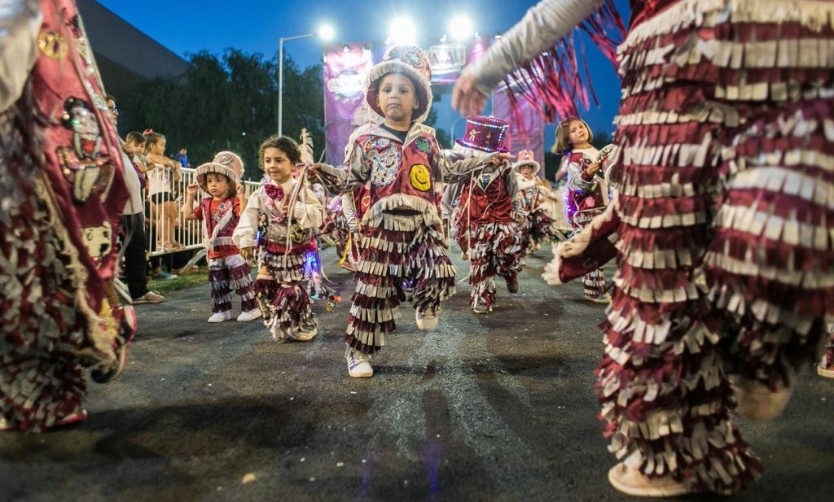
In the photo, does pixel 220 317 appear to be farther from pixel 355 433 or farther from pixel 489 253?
pixel 355 433

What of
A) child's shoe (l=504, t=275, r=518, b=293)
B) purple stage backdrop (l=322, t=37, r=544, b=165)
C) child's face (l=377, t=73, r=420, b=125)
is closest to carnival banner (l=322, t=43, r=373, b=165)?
purple stage backdrop (l=322, t=37, r=544, b=165)

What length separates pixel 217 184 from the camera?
5.21 meters

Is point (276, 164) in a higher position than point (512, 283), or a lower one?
higher

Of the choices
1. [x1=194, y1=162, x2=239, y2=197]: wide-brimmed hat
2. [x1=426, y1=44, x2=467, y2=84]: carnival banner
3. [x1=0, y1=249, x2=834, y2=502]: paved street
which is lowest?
[x1=0, y1=249, x2=834, y2=502]: paved street

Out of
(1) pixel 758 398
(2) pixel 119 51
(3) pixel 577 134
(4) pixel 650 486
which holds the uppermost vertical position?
(2) pixel 119 51

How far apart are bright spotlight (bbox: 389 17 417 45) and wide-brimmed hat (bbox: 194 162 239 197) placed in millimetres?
17719

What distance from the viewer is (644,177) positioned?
1.68 meters

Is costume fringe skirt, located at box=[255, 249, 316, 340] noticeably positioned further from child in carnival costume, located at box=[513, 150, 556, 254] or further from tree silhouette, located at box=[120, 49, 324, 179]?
tree silhouette, located at box=[120, 49, 324, 179]

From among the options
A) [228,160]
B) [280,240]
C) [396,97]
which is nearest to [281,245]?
[280,240]

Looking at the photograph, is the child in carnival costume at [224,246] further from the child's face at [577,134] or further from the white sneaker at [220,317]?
the child's face at [577,134]

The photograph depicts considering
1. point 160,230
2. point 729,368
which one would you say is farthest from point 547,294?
point 160,230

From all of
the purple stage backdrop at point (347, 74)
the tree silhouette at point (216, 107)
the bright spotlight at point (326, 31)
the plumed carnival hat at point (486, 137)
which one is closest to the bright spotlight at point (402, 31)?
the purple stage backdrop at point (347, 74)

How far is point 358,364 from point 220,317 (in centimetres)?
223

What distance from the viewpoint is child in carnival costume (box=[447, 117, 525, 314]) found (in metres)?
5.55
